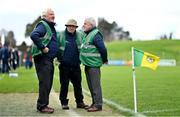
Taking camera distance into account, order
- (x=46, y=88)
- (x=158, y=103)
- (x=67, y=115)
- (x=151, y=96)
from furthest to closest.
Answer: (x=151, y=96), (x=158, y=103), (x=46, y=88), (x=67, y=115)

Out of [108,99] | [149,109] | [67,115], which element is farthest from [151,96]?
[67,115]

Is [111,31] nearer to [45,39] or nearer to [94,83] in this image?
[94,83]

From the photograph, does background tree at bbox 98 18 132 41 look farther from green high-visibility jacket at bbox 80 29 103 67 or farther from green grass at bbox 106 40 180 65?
green high-visibility jacket at bbox 80 29 103 67

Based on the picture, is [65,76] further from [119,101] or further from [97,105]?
[119,101]

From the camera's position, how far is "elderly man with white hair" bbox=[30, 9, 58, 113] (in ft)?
38.4

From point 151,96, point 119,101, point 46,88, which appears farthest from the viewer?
point 151,96

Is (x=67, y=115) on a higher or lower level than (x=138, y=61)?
lower

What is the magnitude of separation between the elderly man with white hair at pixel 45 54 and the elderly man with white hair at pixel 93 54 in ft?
2.41

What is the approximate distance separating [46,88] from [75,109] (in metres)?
0.91

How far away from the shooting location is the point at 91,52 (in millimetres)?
12016

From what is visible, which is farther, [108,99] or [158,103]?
[108,99]

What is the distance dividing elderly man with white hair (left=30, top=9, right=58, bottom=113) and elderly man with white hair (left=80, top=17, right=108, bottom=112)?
2.41 ft

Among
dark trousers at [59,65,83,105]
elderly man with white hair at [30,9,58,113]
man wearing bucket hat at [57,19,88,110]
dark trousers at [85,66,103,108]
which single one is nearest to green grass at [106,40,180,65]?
dark trousers at [59,65,83,105]

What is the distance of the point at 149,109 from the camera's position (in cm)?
1168
